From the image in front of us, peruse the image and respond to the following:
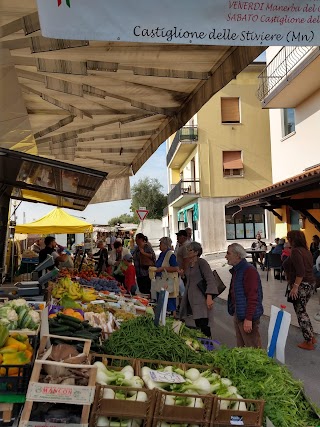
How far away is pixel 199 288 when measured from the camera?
5918 millimetres

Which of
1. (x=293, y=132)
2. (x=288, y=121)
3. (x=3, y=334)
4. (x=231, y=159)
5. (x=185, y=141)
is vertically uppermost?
(x=185, y=141)

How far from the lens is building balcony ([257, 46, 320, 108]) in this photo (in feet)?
43.3

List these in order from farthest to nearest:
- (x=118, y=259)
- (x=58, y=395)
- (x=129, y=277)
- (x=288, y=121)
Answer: (x=288, y=121) → (x=118, y=259) → (x=129, y=277) → (x=58, y=395)

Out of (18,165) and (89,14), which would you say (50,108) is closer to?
(18,165)

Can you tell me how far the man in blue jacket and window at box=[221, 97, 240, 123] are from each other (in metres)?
26.7

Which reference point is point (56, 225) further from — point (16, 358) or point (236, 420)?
point (236, 420)

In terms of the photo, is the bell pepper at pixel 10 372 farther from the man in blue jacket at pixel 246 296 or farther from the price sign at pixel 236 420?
the man in blue jacket at pixel 246 296

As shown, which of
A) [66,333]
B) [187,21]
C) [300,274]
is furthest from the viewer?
[300,274]

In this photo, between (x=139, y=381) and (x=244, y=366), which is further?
(x=244, y=366)

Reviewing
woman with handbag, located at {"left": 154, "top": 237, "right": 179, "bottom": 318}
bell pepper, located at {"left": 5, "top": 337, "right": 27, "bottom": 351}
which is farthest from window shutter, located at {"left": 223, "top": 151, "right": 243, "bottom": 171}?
bell pepper, located at {"left": 5, "top": 337, "right": 27, "bottom": 351}

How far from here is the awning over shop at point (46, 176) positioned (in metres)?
4.99

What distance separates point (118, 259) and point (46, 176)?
5938 mm

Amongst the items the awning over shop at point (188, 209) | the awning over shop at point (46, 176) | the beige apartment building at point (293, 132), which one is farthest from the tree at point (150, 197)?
the awning over shop at point (46, 176)

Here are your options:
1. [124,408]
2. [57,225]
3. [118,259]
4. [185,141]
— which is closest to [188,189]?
[185,141]
